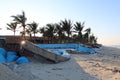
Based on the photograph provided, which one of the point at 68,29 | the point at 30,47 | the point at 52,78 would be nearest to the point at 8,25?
the point at 68,29

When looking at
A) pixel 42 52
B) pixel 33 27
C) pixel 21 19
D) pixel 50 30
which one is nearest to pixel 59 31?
pixel 50 30

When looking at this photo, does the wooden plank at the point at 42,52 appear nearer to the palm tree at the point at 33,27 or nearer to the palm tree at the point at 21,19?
the palm tree at the point at 21,19

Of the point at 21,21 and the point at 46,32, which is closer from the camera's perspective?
the point at 21,21

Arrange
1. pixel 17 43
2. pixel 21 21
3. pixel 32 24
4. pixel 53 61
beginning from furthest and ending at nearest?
1. pixel 32 24
2. pixel 21 21
3. pixel 17 43
4. pixel 53 61

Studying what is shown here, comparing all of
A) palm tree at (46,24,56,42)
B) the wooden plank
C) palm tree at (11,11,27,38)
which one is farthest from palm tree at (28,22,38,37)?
the wooden plank

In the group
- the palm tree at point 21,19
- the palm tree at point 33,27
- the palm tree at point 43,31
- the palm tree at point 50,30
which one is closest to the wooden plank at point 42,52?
the palm tree at point 21,19

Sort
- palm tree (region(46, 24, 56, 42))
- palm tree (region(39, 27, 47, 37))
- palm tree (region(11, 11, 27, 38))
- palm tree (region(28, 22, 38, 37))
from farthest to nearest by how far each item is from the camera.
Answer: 1. palm tree (region(39, 27, 47, 37))
2. palm tree (region(46, 24, 56, 42))
3. palm tree (region(28, 22, 38, 37))
4. palm tree (region(11, 11, 27, 38))

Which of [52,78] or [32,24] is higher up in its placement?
[32,24]

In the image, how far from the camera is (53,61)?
19812 mm

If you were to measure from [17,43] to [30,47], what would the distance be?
3.63 meters

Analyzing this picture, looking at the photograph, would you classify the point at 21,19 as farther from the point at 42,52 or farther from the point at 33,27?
the point at 42,52

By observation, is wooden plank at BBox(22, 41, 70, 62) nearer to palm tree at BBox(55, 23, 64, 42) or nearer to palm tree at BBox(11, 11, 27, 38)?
palm tree at BBox(11, 11, 27, 38)

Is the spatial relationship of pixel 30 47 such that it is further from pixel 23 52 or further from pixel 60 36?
pixel 60 36

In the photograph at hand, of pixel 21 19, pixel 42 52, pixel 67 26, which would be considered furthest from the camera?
pixel 67 26
